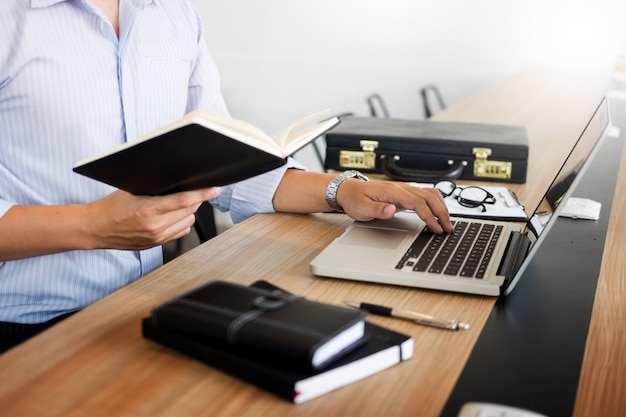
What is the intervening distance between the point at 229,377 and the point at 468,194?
946mm

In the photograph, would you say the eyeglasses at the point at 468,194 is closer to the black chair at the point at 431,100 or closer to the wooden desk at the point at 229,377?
the wooden desk at the point at 229,377

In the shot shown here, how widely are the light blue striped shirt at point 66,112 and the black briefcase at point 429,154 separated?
1.62 feet

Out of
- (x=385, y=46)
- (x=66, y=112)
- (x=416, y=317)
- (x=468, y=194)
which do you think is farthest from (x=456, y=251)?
(x=385, y=46)

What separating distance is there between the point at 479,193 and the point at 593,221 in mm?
244

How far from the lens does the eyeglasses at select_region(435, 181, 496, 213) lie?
1.69 metres

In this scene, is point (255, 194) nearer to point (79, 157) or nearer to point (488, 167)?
point (79, 157)

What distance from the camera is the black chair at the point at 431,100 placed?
15.1 feet

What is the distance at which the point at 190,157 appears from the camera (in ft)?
3.38

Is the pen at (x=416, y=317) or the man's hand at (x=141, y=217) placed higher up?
the man's hand at (x=141, y=217)

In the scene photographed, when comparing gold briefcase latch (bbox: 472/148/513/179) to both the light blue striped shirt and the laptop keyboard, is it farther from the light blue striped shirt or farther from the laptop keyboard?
the light blue striped shirt

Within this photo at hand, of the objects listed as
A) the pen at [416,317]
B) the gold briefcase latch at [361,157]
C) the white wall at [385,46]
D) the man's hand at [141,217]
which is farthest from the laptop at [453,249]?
the white wall at [385,46]

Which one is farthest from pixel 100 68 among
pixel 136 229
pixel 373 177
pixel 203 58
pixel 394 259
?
pixel 373 177

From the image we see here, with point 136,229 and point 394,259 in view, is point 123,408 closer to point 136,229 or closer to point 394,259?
point 136,229

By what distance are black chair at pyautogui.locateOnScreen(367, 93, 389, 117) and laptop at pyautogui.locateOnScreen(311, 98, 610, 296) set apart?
9.64ft
